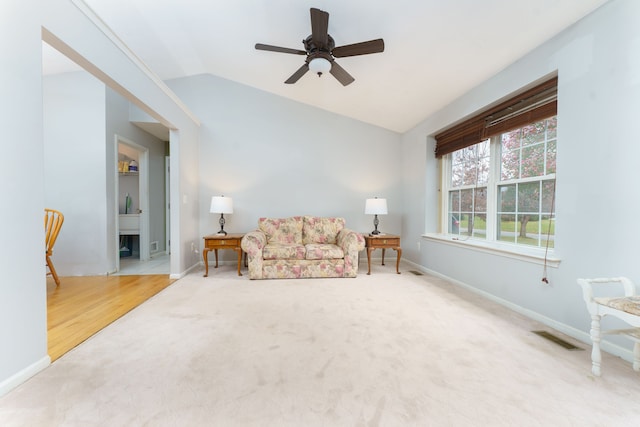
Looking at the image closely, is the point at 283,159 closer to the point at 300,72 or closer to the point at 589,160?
the point at 300,72

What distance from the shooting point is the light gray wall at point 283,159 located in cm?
458

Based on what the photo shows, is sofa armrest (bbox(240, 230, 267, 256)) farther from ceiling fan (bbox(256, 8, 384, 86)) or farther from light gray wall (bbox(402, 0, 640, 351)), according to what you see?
light gray wall (bbox(402, 0, 640, 351))

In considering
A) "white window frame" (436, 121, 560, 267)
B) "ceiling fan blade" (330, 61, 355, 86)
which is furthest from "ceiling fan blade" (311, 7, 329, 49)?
"white window frame" (436, 121, 560, 267)

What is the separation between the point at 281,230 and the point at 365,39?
275 centimetres

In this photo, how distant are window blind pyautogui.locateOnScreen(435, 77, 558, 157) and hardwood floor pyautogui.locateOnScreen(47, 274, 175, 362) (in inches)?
162

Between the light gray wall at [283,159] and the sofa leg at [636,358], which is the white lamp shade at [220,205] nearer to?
the light gray wall at [283,159]

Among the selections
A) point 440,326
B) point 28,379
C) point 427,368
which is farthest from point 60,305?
point 440,326

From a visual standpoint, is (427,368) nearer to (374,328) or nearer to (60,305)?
(374,328)

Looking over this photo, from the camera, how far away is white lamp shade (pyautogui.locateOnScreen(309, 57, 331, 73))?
7.78 feet

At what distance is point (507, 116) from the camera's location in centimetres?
275

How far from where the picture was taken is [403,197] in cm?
489

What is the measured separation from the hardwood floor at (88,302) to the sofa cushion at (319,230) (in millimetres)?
1985

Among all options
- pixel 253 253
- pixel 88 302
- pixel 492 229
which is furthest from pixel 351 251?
pixel 88 302

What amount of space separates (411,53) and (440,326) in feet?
8.81
